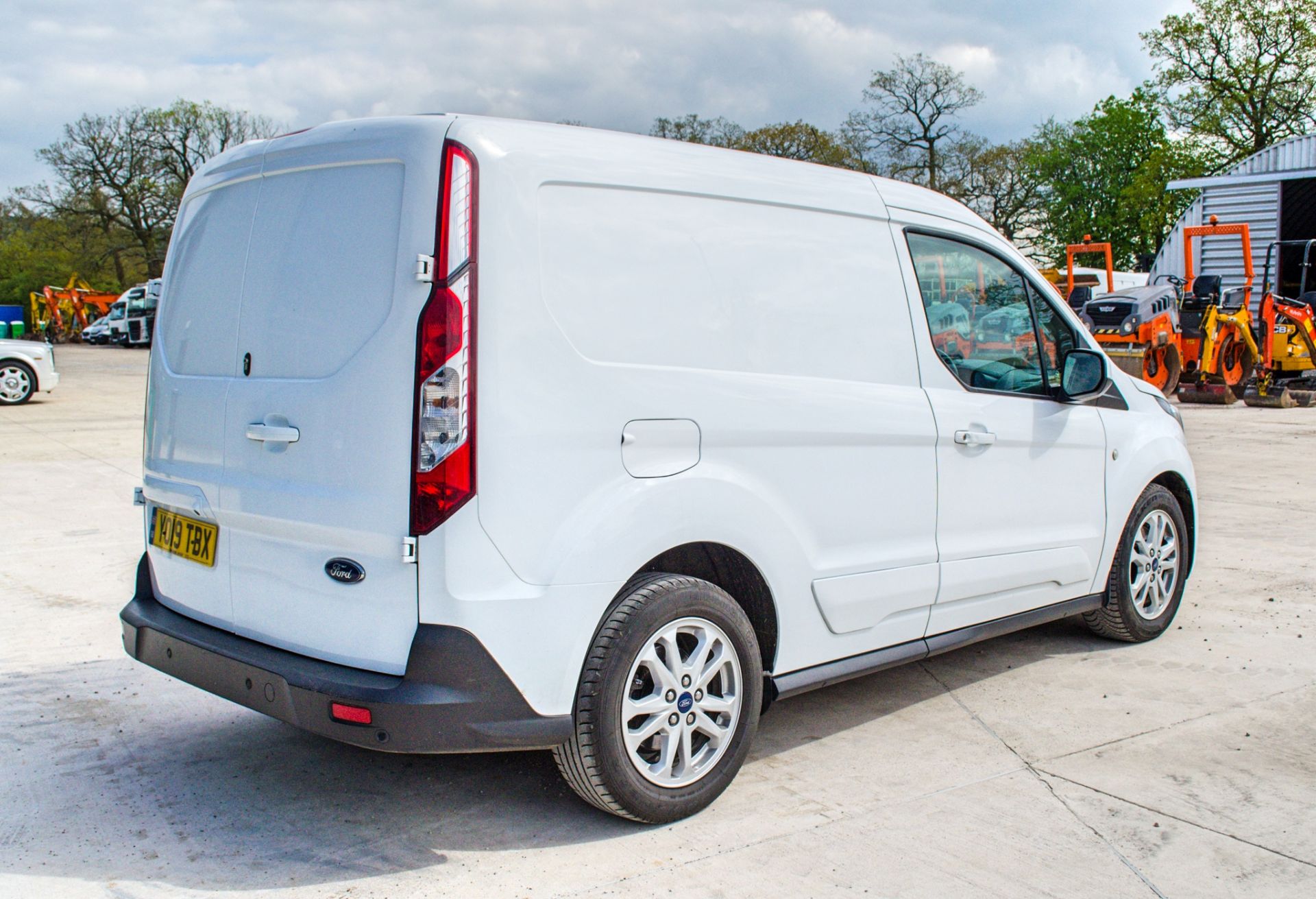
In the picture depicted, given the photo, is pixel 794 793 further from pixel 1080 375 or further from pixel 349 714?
pixel 1080 375

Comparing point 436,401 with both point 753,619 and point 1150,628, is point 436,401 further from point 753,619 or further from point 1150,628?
point 1150,628

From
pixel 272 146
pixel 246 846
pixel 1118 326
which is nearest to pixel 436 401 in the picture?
pixel 272 146

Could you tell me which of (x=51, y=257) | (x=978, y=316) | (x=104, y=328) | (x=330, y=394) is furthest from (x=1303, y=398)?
(x=51, y=257)

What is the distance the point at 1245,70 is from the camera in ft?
155

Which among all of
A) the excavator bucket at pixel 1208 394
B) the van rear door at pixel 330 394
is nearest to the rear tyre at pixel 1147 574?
the van rear door at pixel 330 394

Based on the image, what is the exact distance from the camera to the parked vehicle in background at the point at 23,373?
1877 centimetres

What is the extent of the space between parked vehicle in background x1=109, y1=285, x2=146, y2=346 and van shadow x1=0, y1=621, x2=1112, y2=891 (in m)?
46.0

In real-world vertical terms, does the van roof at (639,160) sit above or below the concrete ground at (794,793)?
above

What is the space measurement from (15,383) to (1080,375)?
1869 centimetres

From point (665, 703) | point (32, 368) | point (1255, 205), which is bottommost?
point (665, 703)

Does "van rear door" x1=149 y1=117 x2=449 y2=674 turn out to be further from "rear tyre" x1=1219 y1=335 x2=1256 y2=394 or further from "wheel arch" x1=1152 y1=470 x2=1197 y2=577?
"rear tyre" x1=1219 y1=335 x2=1256 y2=394

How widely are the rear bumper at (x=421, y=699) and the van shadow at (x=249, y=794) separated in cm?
43

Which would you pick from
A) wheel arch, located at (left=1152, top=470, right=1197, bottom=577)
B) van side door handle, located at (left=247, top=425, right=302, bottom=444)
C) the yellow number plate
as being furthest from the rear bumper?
wheel arch, located at (left=1152, top=470, right=1197, bottom=577)

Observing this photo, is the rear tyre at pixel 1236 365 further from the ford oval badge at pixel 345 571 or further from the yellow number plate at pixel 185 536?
the ford oval badge at pixel 345 571
